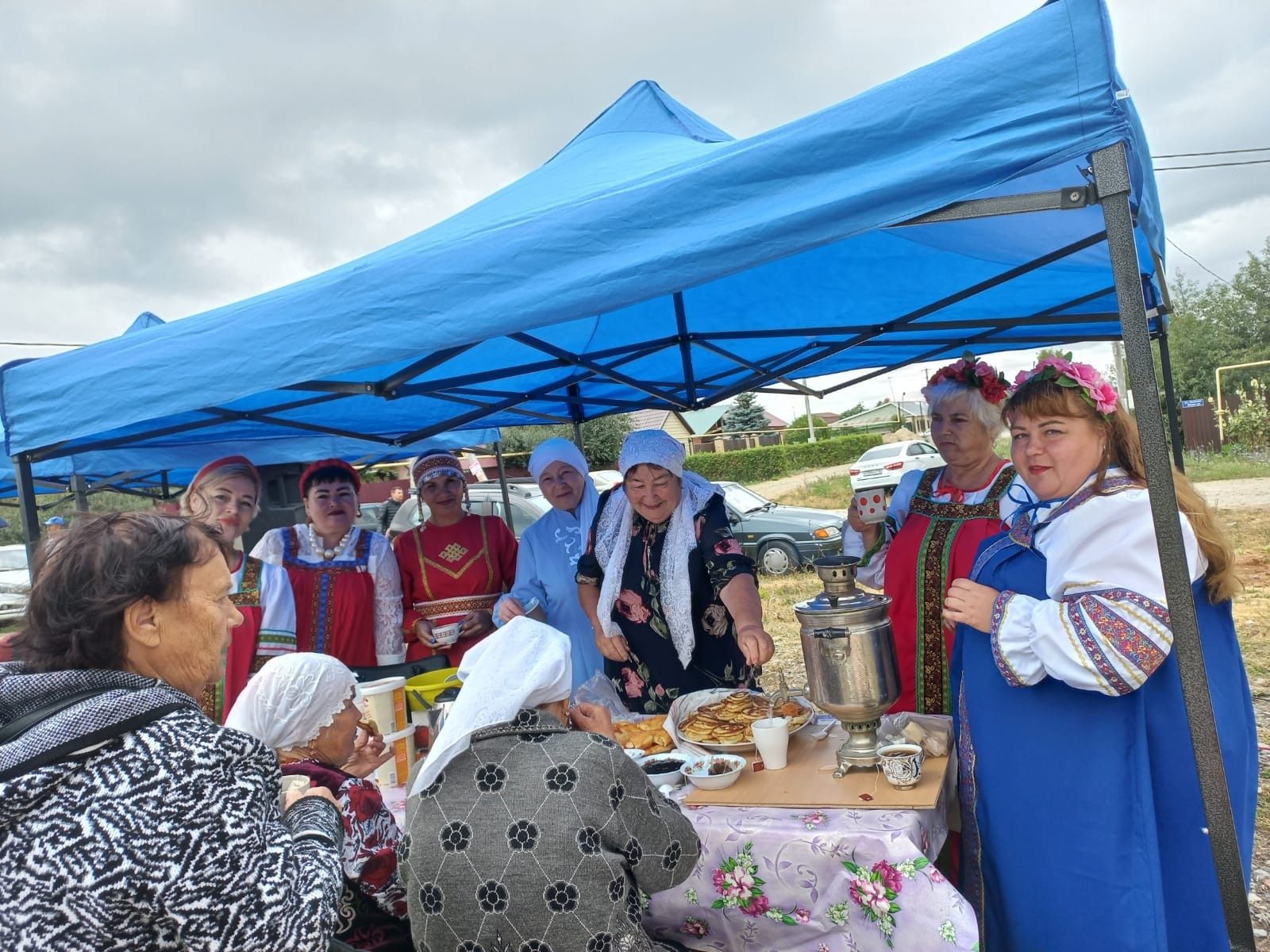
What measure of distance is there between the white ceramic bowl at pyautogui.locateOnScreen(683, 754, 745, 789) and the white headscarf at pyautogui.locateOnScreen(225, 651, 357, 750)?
863mm

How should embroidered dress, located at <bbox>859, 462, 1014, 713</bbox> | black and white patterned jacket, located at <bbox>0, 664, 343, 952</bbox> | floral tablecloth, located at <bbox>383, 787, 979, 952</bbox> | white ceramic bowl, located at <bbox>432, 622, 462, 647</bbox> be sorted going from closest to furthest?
black and white patterned jacket, located at <bbox>0, 664, 343, 952</bbox>, floral tablecloth, located at <bbox>383, 787, 979, 952</bbox>, embroidered dress, located at <bbox>859, 462, 1014, 713</bbox>, white ceramic bowl, located at <bbox>432, 622, 462, 647</bbox>

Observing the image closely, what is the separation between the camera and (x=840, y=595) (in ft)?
6.61

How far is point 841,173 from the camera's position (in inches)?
62.4

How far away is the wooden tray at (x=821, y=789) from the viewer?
1.83 metres

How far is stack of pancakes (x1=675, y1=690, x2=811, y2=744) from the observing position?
226 cm

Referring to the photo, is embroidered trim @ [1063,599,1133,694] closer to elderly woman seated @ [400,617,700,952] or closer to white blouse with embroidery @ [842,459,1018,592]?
elderly woman seated @ [400,617,700,952]

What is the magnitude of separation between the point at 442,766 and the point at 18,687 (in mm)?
706

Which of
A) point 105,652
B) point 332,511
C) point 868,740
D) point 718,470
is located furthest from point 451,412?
point 718,470

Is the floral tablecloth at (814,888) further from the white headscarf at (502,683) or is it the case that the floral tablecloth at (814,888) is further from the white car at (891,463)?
the white car at (891,463)

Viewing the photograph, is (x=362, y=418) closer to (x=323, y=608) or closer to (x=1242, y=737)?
(x=323, y=608)

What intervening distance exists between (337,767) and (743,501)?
10.6 meters

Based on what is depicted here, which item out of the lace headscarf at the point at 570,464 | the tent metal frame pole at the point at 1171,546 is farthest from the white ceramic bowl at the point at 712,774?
the lace headscarf at the point at 570,464

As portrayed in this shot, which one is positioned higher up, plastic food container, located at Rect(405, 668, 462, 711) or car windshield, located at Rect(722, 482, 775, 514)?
plastic food container, located at Rect(405, 668, 462, 711)

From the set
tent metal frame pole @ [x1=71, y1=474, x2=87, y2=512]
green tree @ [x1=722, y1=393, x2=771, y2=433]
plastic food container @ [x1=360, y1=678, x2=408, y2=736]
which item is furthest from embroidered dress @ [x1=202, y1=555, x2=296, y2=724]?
green tree @ [x1=722, y1=393, x2=771, y2=433]
